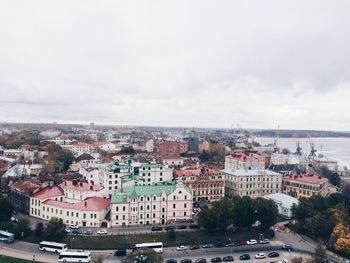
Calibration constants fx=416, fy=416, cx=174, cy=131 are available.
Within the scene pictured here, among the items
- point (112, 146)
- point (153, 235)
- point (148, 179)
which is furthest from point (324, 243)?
point (112, 146)

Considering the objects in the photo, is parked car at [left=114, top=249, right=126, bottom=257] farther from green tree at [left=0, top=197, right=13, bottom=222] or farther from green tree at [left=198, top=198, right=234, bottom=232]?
green tree at [left=0, top=197, right=13, bottom=222]

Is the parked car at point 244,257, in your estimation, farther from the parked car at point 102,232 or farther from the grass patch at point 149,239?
the parked car at point 102,232

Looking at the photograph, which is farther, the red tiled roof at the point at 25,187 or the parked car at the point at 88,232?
the red tiled roof at the point at 25,187

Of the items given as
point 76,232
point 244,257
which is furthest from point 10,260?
point 244,257

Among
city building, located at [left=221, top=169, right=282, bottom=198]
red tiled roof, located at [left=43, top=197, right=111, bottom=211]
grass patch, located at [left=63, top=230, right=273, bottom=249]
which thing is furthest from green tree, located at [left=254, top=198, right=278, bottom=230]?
red tiled roof, located at [left=43, top=197, right=111, bottom=211]

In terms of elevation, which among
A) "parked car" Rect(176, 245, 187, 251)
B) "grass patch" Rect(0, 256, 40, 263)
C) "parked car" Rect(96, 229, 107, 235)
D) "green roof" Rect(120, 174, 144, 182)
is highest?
"green roof" Rect(120, 174, 144, 182)

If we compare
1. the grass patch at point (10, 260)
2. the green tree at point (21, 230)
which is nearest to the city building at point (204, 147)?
the green tree at point (21, 230)
